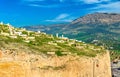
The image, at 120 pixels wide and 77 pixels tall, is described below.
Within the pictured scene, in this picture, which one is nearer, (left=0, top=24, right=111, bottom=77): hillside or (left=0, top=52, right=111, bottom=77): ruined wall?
(left=0, top=52, right=111, bottom=77): ruined wall

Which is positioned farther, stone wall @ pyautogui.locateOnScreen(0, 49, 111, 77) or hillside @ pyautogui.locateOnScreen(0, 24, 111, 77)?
hillside @ pyautogui.locateOnScreen(0, 24, 111, 77)

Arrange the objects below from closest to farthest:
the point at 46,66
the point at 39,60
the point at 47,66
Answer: the point at 39,60 < the point at 46,66 < the point at 47,66

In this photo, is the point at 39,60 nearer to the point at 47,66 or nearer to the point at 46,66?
the point at 46,66

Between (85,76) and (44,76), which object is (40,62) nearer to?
(44,76)

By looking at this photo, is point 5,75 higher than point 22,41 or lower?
lower

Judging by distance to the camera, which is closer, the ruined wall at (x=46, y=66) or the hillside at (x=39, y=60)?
the ruined wall at (x=46, y=66)

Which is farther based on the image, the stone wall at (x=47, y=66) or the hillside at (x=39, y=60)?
the hillside at (x=39, y=60)

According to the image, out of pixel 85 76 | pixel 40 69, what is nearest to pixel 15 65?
pixel 40 69

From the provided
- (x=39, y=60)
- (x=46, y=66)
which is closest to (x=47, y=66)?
(x=46, y=66)
